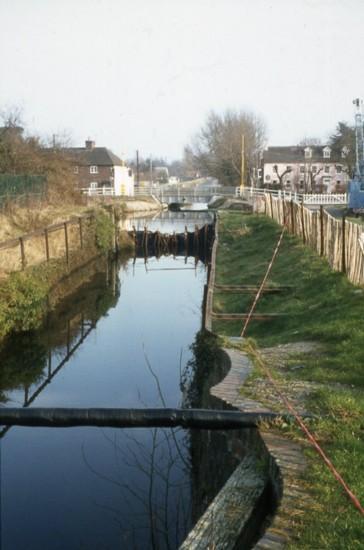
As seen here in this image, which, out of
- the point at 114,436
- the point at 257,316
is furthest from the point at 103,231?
the point at 114,436

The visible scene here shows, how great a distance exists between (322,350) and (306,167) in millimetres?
70390

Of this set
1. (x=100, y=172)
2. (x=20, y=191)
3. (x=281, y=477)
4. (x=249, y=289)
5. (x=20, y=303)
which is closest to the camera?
(x=281, y=477)

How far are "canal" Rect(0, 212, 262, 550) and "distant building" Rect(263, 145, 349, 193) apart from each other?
52217 millimetres

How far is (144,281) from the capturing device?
27750mm

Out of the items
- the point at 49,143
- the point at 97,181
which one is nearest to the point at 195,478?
the point at 49,143

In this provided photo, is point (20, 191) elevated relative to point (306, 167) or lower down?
lower down

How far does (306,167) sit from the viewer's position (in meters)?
76.4

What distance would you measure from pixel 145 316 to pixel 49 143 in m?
32.5

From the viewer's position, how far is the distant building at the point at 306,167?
71938 millimetres

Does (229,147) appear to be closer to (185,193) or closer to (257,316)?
(185,193)

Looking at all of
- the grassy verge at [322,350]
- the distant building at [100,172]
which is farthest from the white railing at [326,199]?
the distant building at [100,172]

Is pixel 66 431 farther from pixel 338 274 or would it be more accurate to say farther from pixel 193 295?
pixel 193 295

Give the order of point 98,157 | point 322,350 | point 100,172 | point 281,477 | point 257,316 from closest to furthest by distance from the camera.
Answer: point 281,477 → point 322,350 → point 257,316 → point 100,172 → point 98,157

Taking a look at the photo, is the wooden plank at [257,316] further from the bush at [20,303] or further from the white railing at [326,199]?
the white railing at [326,199]
